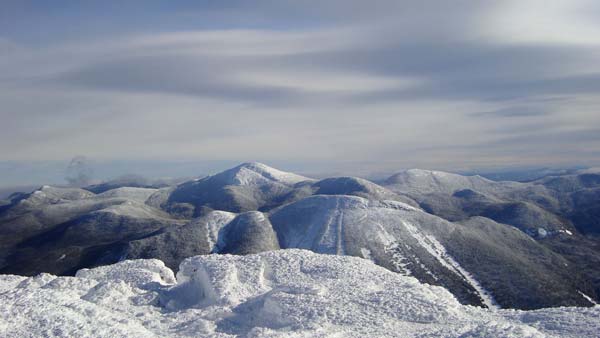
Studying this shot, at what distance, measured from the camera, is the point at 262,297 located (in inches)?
1292

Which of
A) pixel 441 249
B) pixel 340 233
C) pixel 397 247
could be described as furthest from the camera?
pixel 340 233

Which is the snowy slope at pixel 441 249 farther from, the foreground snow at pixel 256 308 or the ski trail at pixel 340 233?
the foreground snow at pixel 256 308

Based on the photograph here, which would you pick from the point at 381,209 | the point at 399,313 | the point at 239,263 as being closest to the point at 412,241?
the point at 381,209

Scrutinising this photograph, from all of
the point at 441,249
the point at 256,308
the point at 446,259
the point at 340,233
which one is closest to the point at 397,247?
the point at 441,249

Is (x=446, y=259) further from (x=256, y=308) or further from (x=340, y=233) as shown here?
(x=256, y=308)

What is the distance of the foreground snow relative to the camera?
85.9 ft

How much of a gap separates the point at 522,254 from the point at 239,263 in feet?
327

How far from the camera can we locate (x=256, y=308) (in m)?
31.6

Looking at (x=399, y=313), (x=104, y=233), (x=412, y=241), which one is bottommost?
(x=104, y=233)

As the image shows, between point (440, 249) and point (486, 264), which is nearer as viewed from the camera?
point (486, 264)

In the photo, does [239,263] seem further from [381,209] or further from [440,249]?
[381,209]

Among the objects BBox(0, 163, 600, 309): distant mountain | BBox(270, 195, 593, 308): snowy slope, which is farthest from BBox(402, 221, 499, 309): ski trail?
BBox(0, 163, 600, 309): distant mountain

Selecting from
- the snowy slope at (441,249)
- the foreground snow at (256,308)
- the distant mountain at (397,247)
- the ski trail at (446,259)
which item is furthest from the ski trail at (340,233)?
the foreground snow at (256,308)

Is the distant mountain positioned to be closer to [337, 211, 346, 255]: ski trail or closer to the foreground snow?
[337, 211, 346, 255]: ski trail
